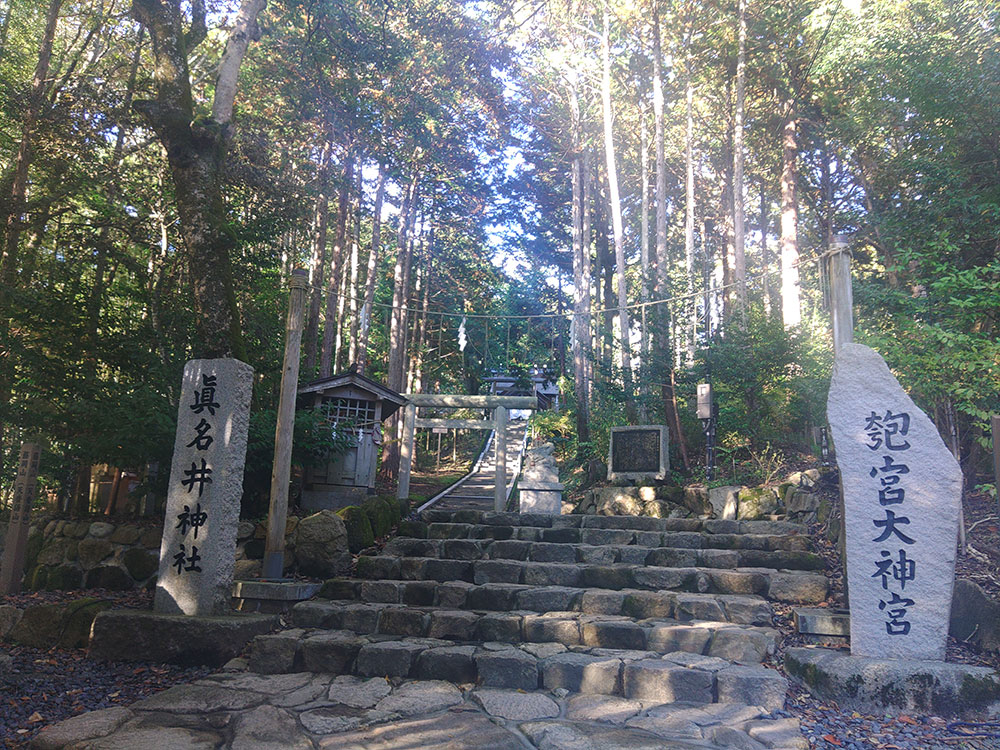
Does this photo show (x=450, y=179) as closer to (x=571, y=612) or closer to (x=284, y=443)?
(x=284, y=443)

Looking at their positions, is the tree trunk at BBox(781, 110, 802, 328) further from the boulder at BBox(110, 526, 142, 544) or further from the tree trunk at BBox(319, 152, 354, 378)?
the boulder at BBox(110, 526, 142, 544)

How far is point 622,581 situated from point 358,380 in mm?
6911

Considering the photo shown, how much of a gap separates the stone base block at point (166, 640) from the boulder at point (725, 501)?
716 centimetres

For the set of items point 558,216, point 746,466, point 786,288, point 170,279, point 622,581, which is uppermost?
point 558,216

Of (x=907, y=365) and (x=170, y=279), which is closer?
(x=907, y=365)

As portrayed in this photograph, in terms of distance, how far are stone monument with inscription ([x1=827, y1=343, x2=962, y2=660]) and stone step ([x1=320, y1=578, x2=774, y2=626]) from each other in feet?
3.67

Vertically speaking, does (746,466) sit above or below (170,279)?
below

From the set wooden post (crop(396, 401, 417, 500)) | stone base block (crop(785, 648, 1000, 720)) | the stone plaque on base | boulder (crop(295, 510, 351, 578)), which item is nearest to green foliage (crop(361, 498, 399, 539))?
boulder (crop(295, 510, 351, 578))

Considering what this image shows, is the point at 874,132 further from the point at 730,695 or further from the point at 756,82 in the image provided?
the point at 730,695

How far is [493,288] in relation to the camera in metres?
27.3

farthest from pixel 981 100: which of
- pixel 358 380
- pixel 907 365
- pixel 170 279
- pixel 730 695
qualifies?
pixel 170 279

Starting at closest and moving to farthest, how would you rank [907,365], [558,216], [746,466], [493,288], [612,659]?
[612,659], [907,365], [746,466], [558,216], [493,288]

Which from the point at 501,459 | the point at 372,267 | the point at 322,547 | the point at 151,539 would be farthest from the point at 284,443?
the point at 372,267

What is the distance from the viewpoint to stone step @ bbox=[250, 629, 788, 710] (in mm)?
4301
